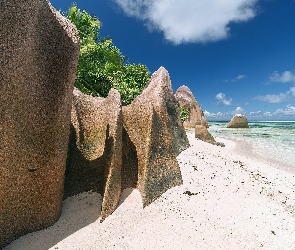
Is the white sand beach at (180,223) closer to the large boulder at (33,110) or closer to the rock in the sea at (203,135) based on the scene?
the large boulder at (33,110)

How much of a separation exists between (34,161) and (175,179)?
113 inches

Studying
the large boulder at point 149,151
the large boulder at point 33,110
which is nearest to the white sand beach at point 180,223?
the large boulder at point 149,151

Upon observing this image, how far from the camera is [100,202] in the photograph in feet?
17.3

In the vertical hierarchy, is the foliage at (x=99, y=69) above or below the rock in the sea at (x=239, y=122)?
above

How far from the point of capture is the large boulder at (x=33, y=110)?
13.0ft

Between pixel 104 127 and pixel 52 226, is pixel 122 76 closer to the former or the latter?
pixel 104 127

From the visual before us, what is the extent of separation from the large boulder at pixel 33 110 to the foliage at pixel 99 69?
8.96 m

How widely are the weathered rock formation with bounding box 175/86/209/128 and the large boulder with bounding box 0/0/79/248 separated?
107 feet

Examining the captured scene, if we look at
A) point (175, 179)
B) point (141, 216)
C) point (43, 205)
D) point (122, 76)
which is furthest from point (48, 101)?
point (122, 76)

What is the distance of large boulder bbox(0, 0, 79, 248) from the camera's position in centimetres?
396

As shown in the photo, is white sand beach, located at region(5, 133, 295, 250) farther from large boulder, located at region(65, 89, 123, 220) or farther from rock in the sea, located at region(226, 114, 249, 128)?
rock in the sea, located at region(226, 114, 249, 128)

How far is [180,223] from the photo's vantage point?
4.70m

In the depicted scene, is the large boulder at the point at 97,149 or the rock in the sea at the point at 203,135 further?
the rock in the sea at the point at 203,135

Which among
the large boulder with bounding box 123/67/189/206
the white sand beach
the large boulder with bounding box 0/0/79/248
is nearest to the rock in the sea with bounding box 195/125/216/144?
the white sand beach
